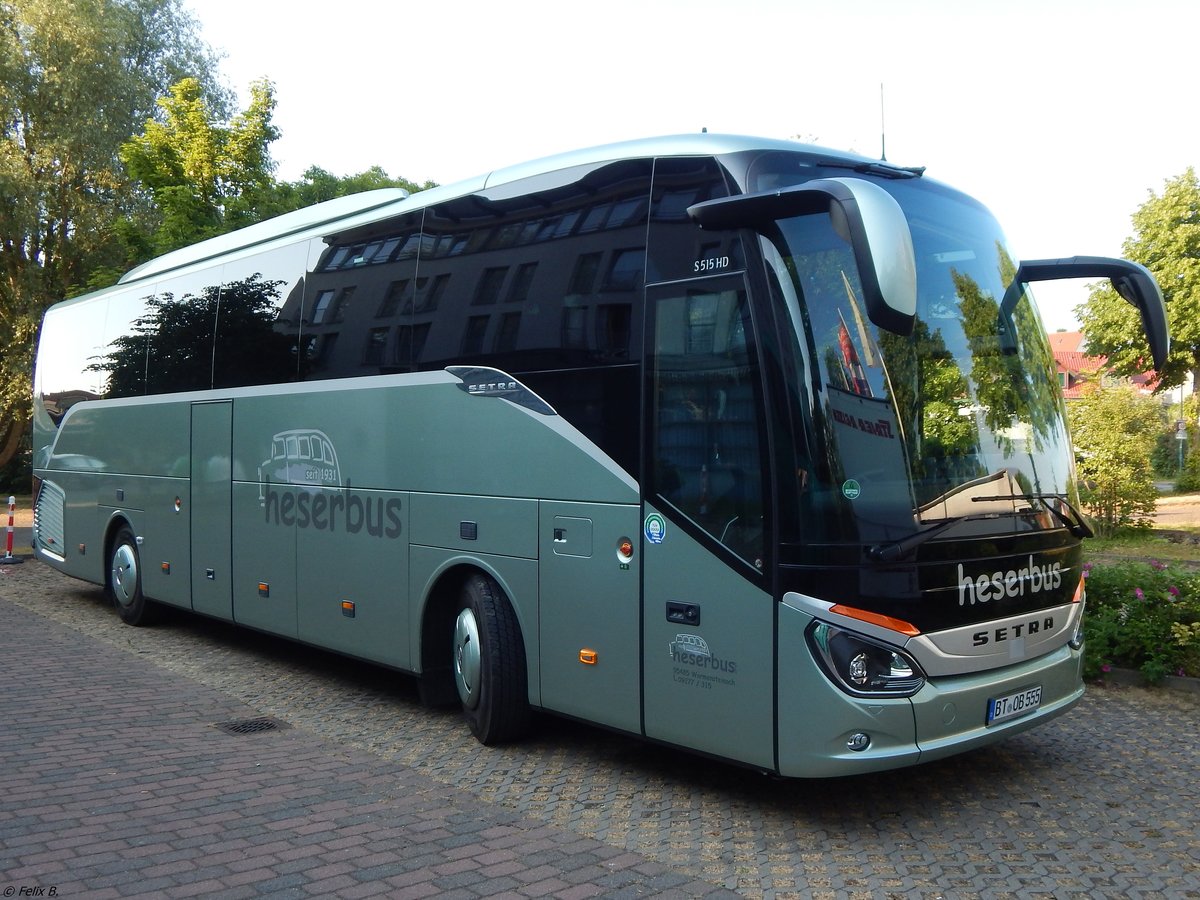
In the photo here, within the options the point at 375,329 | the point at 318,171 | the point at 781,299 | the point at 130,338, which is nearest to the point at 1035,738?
the point at 781,299

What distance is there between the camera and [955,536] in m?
5.31

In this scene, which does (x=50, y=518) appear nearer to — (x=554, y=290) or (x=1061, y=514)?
(x=554, y=290)

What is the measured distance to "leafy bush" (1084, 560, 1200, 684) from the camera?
26.6 ft

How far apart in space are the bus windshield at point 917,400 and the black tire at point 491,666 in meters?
2.46

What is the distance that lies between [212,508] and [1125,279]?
797 centimetres

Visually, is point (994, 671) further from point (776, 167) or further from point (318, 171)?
point (318, 171)

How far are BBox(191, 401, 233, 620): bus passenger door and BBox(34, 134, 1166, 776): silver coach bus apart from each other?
70.2 inches

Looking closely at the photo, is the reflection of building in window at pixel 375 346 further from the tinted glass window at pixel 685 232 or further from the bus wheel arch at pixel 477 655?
the tinted glass window at pixel 685 232

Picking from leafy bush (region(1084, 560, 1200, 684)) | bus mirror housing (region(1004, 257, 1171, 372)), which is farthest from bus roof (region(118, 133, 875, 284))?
leafy bush (region(1084, 560, 1200, 684))

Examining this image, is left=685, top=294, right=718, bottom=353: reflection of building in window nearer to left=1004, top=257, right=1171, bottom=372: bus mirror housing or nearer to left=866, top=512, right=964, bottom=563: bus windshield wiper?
left=866, top=512, right=964, bottom=563: bus windshield wiper

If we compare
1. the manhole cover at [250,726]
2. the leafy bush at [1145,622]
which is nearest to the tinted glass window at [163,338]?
the manhole cover at [250,726]

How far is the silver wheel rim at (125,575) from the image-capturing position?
1216 cm

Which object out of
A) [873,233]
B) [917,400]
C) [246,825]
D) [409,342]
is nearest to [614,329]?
[917,400]

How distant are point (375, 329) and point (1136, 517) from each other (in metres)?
13.6
